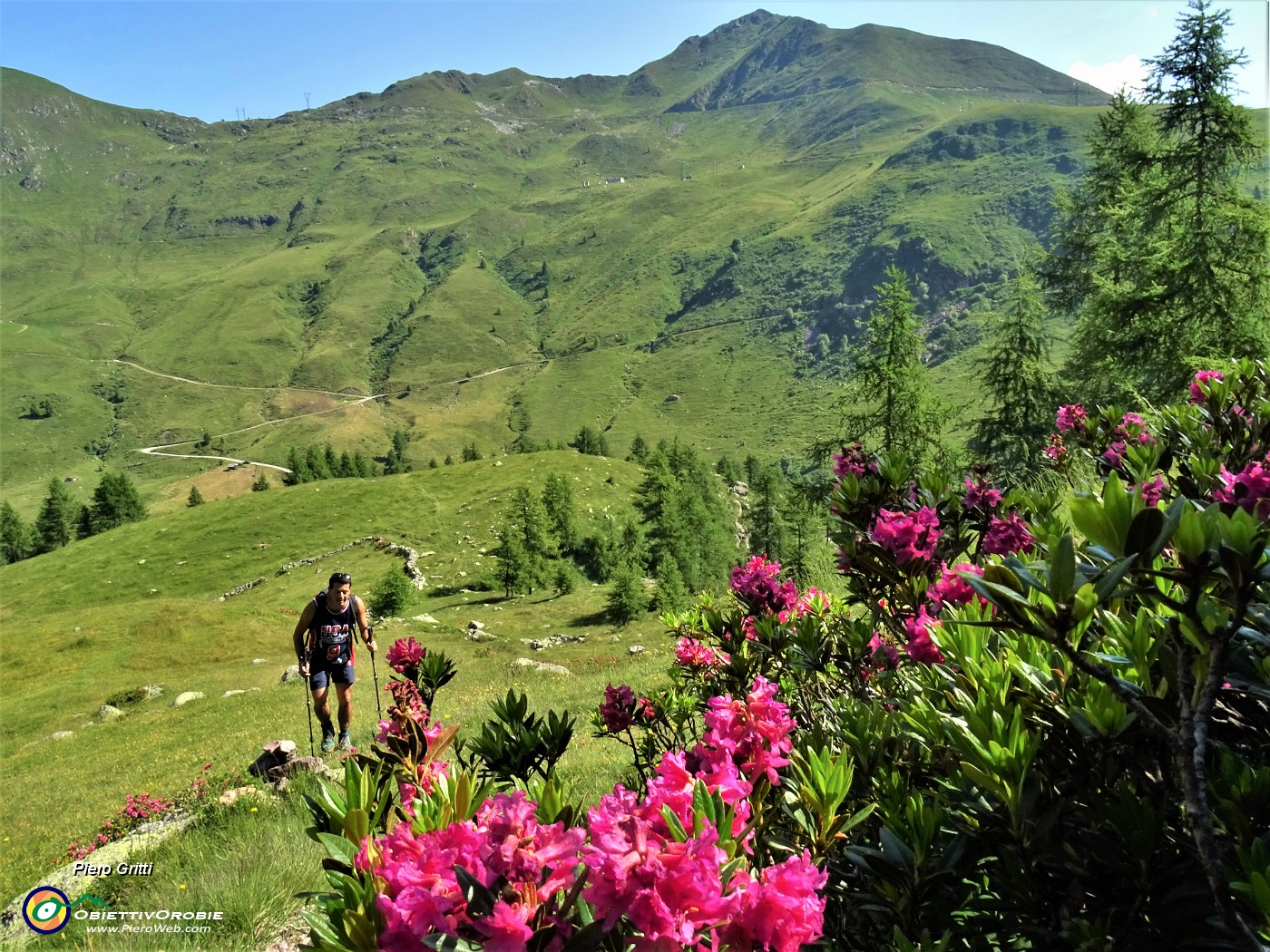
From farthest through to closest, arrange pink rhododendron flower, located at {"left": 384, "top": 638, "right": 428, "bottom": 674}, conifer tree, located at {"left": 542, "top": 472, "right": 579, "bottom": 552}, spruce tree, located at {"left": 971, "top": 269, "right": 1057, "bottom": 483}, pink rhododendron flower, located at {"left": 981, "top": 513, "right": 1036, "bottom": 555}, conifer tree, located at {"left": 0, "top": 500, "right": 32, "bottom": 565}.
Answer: conifer tree, located at {"left": 0, "top": 500, "right": 32, "bottom": 565} → conifer tree, located at {"left": 542, "top": 472, "right": 579, "bottom": 552} → spruce tree, located at {"left": 971, "top": 269, "right": 1057, "bottom": 483} → pink rhododendron flower, located at {"left": 384, "top": 638, "right": 428, "bottom": 674} → pink rhododendron flower, located at {"left": 981, "top": 513, "right": 1036, "bottom": 555}

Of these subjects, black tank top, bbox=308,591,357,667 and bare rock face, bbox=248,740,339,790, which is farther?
black tank top, bbox=308,591,357,667

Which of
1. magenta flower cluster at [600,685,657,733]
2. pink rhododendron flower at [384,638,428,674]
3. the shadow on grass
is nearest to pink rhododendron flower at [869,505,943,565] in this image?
magenta flower cluster at [600,685,657,733]

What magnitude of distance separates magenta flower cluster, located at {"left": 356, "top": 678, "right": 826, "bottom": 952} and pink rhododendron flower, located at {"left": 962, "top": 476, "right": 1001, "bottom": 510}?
3.06m

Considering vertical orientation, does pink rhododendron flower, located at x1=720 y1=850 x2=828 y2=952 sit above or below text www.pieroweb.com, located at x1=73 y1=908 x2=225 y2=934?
above

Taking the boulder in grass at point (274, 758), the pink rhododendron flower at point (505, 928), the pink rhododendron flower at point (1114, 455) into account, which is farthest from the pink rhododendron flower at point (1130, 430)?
the boulder in grass at point (274, 758)

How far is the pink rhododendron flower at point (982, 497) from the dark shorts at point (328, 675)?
830cm

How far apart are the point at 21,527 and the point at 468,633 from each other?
8843cm

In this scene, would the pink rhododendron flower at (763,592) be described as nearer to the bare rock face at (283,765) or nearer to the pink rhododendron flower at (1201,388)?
the pink rhododendron flower at (1201,388)

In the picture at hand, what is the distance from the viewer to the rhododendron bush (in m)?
1.20

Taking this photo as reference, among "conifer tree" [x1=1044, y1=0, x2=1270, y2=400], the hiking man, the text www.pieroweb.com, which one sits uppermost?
"conifer tree" [x1=1044, y1=0, x2=1270, y2=400]

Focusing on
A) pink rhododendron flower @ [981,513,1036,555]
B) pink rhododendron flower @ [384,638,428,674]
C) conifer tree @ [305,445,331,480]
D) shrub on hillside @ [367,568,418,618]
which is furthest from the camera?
conifer tree @ [305,445,331,480]

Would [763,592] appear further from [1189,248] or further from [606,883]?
[1189,248]

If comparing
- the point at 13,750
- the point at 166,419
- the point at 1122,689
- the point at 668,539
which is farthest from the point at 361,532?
the point at 166,419

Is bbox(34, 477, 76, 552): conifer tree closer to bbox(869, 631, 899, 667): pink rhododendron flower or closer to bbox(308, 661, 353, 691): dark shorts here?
bbox(308, 661, 353, 691): dark shorts
